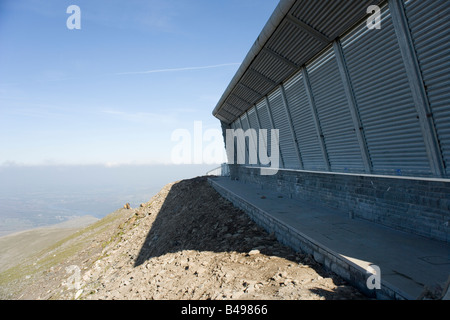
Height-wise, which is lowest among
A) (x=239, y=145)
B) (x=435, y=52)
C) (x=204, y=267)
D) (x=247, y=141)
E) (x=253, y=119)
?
(x=204, y=267)

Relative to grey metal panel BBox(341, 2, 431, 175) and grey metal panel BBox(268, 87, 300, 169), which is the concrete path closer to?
grey metal panel BBox(341, 2, 431, 175)

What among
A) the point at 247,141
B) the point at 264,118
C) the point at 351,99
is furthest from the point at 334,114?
the point at 247,141

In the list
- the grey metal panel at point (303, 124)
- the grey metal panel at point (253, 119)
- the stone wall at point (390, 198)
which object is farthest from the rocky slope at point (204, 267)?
the grey metal panel at point (253, 119)

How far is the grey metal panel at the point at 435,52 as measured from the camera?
4.76 m

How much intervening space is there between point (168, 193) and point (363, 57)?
21512 millimetres

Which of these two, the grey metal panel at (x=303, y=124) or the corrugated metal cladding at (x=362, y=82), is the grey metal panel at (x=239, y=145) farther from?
the corrugated metal cladding at (x=362, y=82)

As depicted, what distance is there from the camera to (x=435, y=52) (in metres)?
4.97

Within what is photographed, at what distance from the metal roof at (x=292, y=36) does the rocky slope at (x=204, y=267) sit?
5.54 m

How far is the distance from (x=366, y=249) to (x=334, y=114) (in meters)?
4.50

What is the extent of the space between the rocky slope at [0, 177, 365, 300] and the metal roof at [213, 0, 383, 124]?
5.54 m

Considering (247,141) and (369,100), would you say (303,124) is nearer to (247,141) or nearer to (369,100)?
(369,100)

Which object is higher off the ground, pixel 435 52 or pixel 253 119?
pixel 253 119

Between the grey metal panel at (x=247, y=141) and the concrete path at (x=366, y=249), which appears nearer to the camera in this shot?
the concrete path at (x=366, y=249)

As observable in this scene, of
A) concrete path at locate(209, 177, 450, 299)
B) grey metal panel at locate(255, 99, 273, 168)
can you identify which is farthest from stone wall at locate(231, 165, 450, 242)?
grey metal panel at locate(255, 99, 273, 168)
